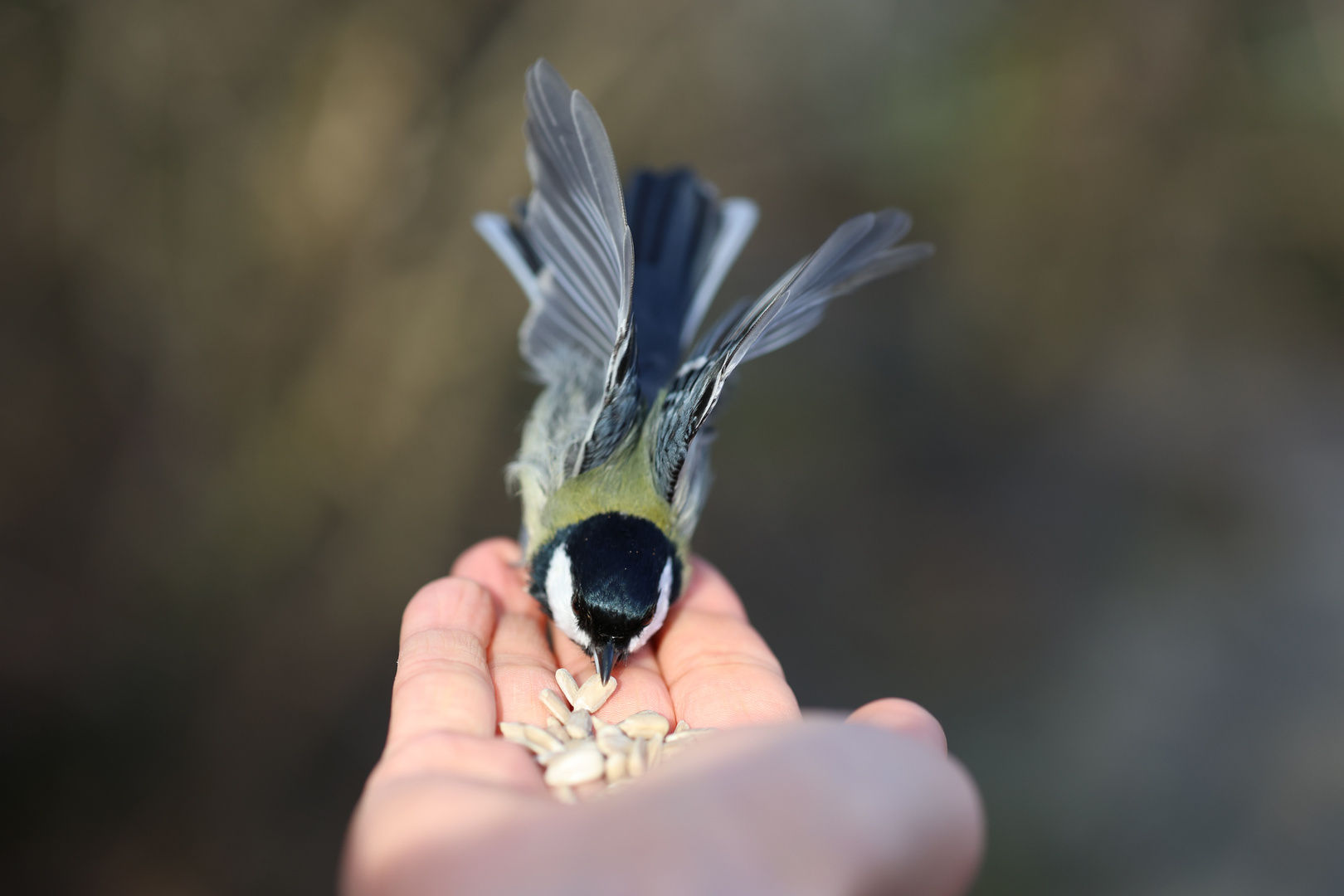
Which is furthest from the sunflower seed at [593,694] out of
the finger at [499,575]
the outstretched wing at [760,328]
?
the outstretched wing at [760,328]

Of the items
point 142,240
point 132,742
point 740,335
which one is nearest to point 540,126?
point 740,335

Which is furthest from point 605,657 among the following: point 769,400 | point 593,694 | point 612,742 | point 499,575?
point 769,400

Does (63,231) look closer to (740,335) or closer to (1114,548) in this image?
(740,335)

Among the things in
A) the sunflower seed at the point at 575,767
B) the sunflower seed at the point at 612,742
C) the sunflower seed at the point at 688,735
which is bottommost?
the sunflower seed at the point at 688,735

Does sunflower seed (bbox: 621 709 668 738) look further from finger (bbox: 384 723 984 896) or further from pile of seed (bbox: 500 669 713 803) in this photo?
finger (bbox: 384 723 984 896)

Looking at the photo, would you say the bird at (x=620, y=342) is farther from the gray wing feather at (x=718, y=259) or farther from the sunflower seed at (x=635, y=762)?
the sunflower seed at (x=635, y=762)

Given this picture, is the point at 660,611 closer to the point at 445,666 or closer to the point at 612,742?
the point at 612,742

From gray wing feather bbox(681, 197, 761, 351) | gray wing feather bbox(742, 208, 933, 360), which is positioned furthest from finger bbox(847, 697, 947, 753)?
gray wing feather bbox(681, 197, 761, 351)
